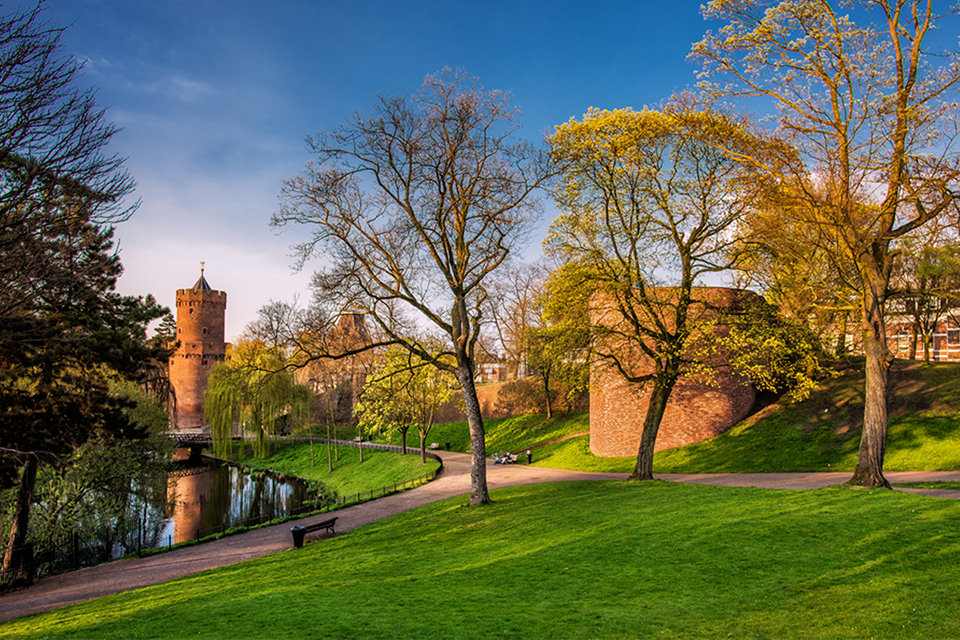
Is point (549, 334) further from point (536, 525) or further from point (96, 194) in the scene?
point (96, 194)

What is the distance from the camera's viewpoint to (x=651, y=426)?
17.0 metres

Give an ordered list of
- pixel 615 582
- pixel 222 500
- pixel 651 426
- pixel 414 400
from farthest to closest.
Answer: pixel 414 400
pixel 222 500
pixel 651 426
pixel 615 582

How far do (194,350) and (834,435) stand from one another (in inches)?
2393

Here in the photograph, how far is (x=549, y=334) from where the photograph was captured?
17.4 meters

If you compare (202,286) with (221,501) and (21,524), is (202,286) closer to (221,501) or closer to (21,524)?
(221,501)

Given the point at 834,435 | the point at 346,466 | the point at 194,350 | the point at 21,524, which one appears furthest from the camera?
the point at 194,350

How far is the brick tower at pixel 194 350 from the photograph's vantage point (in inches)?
2427

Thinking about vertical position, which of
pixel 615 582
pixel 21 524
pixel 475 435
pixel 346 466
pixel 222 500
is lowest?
pixel 222 500

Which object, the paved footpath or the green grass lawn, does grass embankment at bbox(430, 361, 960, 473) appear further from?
the green grass lawn

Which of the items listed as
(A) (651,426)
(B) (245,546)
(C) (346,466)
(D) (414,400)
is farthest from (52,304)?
(C) (346,466)

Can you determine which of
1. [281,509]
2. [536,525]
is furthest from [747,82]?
[281,509]

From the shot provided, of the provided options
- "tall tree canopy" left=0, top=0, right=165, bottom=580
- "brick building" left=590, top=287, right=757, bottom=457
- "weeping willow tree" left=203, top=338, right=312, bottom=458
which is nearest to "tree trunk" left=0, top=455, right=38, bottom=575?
"tall tree canopy" left=0, top=0, right=165, bottom=580

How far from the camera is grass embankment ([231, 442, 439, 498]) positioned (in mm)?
30963

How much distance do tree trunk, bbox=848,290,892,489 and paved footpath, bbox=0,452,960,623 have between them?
4.73ft
